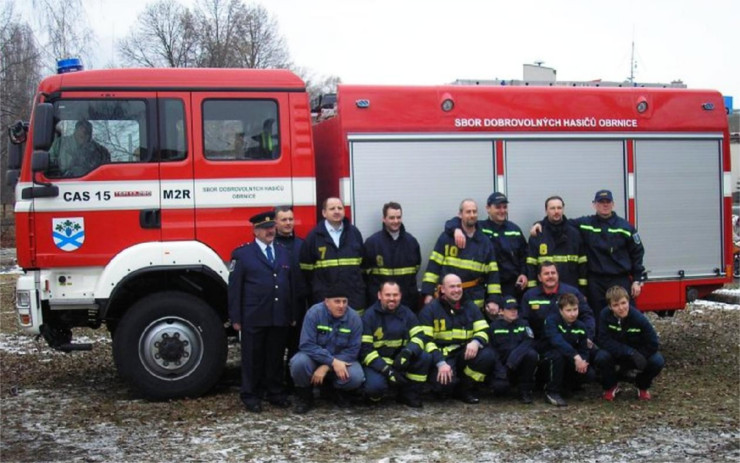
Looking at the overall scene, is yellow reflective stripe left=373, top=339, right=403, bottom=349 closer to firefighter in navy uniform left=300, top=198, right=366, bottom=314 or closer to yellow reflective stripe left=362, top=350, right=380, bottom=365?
yellow reflective stripe left=362, top=350, right=380, bottom=365

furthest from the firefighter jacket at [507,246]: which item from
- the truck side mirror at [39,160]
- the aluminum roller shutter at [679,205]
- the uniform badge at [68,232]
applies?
the truck side mirror at [39,160]

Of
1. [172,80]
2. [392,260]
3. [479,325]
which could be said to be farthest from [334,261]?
[172,80]

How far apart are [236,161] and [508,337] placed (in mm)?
2957

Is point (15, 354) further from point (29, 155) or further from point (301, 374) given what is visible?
point (301, 374)

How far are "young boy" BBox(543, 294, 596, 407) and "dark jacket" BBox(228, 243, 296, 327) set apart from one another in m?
2.42

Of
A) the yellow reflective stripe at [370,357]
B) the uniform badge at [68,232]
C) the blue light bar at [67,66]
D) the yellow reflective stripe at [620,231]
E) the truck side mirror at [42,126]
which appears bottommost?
the yellow reflective stripe at [370,357]

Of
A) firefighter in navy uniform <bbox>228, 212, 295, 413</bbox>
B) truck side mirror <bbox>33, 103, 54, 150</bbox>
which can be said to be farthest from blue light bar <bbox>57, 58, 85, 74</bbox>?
firefighter in navy uniform <bbox>228, 212, 295, 413</bbox>

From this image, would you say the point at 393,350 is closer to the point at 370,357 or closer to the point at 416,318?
the point at 370,357

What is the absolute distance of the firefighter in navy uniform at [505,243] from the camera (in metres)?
7.81

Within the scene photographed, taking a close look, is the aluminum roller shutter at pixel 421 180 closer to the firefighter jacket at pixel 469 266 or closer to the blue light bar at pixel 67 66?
the firefighter jacket at pixel 469 266

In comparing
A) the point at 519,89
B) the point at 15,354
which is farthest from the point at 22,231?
the point at 519,89

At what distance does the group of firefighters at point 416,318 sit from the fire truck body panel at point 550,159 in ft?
1.25

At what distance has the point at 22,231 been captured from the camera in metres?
Result: 7.02

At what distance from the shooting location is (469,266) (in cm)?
759
